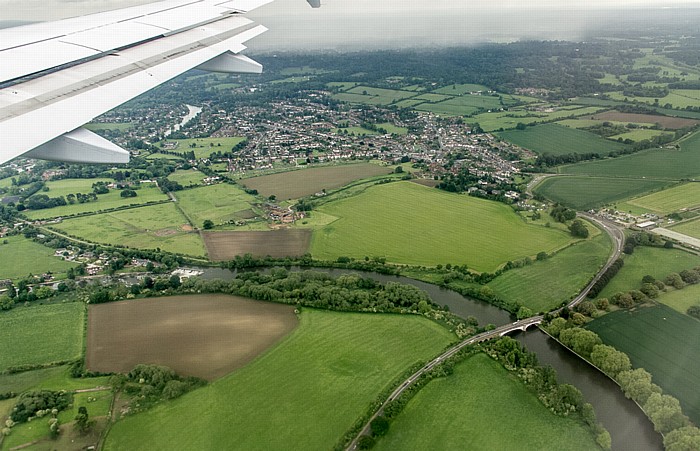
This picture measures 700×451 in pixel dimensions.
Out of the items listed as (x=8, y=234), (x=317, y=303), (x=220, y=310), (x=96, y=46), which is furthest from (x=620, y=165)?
(x=8, y=234)

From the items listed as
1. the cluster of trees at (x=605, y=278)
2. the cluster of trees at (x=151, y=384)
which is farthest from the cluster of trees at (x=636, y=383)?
the cluster of trees at (x=151, y=384)

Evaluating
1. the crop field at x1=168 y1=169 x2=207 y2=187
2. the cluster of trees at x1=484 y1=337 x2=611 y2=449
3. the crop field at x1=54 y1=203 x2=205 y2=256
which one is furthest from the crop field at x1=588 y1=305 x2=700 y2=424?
the crop field at x1=168 y1=169 x2=207 y2=187

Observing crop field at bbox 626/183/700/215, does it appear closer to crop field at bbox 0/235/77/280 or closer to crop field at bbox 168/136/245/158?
crop field at bbox 0/235/77/280

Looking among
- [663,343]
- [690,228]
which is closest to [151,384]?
[663,343]

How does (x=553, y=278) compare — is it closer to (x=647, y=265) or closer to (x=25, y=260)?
(x=647, y=265)

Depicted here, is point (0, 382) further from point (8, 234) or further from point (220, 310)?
point (8, 234)
